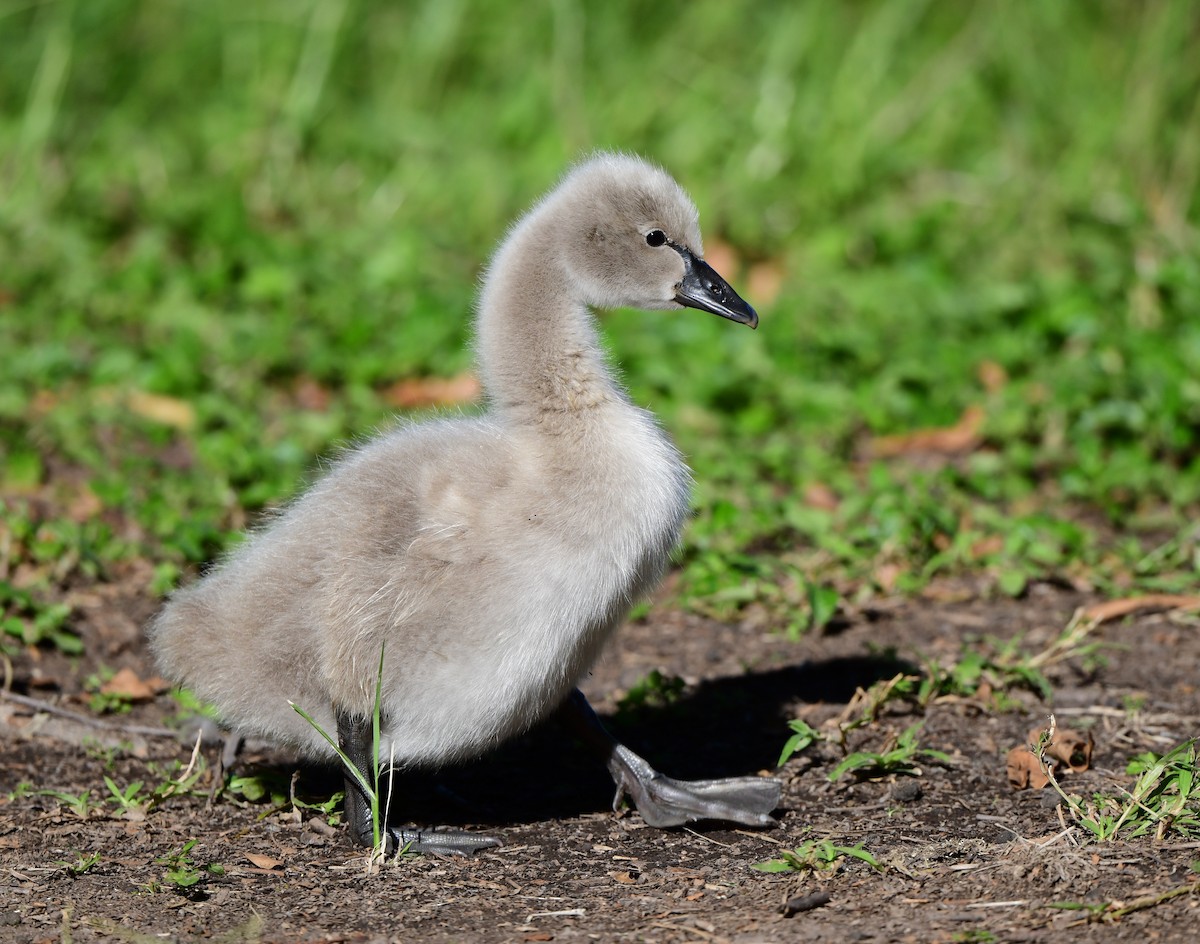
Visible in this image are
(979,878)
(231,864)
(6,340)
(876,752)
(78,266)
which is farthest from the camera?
(78,266)

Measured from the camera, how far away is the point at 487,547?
3781mm

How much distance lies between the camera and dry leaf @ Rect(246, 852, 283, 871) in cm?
378

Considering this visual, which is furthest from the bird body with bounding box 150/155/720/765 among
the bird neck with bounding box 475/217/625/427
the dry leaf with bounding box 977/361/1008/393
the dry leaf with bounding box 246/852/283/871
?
the dry leaf with bounding box 977/361/1008/393

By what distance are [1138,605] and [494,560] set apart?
8.61 feet

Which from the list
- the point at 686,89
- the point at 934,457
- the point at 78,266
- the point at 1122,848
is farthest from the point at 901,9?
the point at 1122,848

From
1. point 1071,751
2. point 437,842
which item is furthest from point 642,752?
point 1071,751

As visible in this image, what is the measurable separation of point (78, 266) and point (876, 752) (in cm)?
543

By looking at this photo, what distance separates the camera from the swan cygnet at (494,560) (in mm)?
3781

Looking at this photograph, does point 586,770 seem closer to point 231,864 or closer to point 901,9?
point 231,864

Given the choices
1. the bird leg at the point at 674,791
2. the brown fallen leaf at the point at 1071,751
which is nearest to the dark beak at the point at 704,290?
the bird leg at the point at 674,791

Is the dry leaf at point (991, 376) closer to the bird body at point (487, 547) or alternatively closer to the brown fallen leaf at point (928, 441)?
the brown fallen leaf at point (928, 441)

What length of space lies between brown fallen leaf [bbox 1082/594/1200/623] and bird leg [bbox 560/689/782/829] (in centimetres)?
173

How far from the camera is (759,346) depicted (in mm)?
7438

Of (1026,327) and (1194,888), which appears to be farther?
(1026,327)
